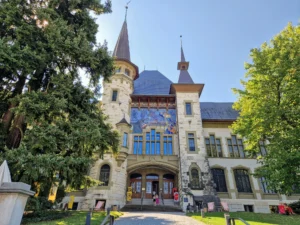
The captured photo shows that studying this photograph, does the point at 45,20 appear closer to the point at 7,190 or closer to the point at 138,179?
the point at 7,190

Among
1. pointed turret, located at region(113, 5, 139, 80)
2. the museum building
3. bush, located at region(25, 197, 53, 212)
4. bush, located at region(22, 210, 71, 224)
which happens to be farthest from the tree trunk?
pointed turret, located at region(113, 5, 139, 80)

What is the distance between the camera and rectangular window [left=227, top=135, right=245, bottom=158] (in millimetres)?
20641

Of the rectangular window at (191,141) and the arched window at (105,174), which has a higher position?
the rectangular window at (191,141)

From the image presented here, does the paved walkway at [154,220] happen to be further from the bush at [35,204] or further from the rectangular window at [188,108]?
the rectangular window at [188,108]

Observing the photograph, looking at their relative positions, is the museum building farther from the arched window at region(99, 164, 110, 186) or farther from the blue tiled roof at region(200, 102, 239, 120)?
the blue tiled roof at region(200, 102, 239, 120)

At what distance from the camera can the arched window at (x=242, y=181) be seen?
1897 centimetres

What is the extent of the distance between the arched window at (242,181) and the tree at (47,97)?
14705mm

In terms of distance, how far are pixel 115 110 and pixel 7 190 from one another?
650 inches

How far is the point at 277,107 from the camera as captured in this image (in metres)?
10.8

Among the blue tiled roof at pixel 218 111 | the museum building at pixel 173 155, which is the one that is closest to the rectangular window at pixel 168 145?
the museum building at pixel 173 155

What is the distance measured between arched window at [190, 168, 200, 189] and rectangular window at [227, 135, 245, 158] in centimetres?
524

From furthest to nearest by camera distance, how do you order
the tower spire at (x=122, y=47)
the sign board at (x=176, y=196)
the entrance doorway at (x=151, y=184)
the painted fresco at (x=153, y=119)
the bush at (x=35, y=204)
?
the tower spire at (x=122, y=47)
the painted fresco at (x=153, y=119)
the entrance doorway at (x=151, y=184)
the sign board at (x=176, y=196)
the bush at (x=35, y=204)

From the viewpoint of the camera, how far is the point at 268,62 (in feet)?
38.7

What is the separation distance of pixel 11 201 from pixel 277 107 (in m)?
12.3
